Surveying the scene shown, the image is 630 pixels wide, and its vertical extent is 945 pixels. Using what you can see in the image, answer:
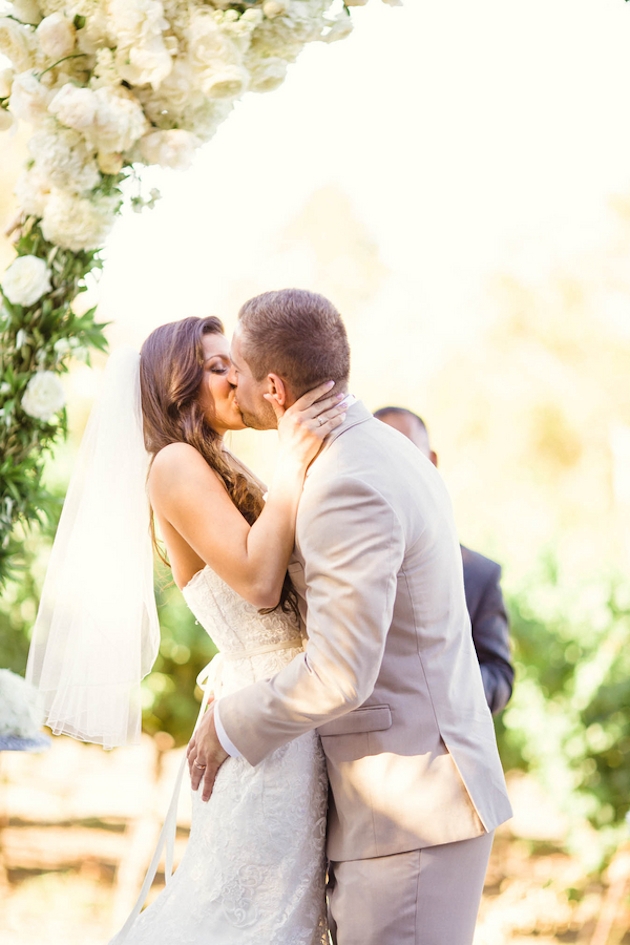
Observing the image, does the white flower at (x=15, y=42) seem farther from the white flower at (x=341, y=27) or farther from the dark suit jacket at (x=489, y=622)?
the dark suit jacket at (x=489, y=622)

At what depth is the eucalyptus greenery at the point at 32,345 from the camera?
234 centimetres

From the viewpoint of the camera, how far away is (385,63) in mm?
18078

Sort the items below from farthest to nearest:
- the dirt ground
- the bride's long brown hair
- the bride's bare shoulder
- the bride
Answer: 1. the dirt ground
2. the bride's long brown hair
3. the bride's bare shoulder
4. the bride

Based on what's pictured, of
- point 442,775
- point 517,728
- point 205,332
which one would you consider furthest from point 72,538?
point 517,728

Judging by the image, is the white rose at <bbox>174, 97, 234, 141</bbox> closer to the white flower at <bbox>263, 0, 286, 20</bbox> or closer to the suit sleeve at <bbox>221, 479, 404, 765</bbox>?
the white flower at <bbox>263, 0, 286, 20</bbox>

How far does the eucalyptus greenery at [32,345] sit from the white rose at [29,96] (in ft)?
0.85

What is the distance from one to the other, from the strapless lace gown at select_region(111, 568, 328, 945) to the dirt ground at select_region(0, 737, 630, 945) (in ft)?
10.9

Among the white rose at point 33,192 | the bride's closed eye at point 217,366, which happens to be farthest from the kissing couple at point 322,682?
the white rose at point 33,192

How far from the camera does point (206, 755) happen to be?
7.66 feet

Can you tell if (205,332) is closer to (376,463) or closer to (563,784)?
(376,463)

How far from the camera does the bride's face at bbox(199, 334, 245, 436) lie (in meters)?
2.73

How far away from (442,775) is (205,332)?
1.46 meters

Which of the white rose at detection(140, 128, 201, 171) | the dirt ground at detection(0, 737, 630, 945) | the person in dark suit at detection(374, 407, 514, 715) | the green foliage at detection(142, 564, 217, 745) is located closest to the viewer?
the white rose at detection(140, 128, 201, 171)

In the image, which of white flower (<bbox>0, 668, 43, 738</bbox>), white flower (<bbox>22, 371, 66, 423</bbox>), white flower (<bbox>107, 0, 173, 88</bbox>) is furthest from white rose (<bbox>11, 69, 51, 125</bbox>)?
white flower (<bbox>0, 668, 43, 738</bbox>)
